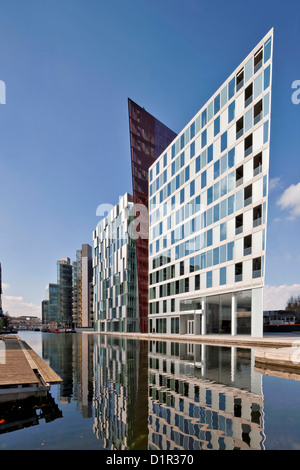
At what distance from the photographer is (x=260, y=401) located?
10.0 metres

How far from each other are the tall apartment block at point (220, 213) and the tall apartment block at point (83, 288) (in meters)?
101

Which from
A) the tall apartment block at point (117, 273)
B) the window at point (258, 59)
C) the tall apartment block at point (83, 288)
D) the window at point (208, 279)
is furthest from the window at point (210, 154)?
the tall apartment block at point (83, 288)

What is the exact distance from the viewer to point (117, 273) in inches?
3477

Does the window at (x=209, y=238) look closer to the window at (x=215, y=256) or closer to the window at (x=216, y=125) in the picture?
the window at (x=215, y=256)

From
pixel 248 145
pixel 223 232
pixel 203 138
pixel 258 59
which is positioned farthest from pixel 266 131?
pixel 203 138

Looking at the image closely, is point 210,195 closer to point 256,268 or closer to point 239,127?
point 239,127

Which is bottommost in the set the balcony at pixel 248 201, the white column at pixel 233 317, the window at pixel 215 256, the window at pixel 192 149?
the white column at pixel 233 317

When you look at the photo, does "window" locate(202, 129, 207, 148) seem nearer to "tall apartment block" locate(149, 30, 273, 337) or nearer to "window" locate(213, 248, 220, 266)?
"tall apartment block" locate(149, 30, 273, 337)

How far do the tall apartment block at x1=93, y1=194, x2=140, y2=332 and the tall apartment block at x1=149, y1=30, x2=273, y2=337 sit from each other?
20.0 metres

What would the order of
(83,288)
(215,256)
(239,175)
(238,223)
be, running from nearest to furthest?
1. (238,223)
2. (239,175)
3. (215,256)
4. (83,288)

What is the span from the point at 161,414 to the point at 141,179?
70216 mm

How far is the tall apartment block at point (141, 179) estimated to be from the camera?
245 ft
